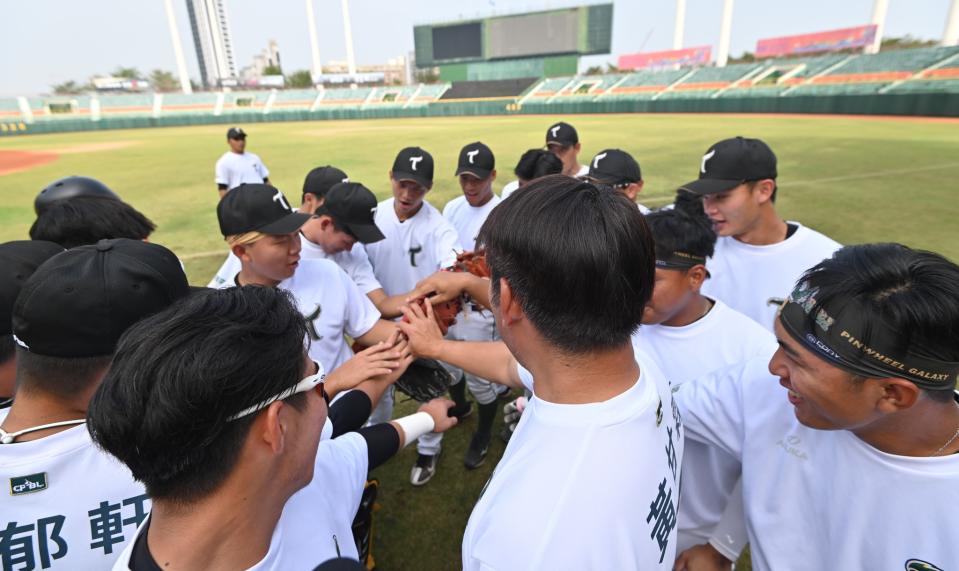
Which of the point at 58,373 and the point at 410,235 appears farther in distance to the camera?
the point at 410,235

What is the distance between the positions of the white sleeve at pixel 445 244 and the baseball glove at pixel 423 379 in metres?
1.43

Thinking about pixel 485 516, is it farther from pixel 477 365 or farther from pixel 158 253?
pixel 158 253

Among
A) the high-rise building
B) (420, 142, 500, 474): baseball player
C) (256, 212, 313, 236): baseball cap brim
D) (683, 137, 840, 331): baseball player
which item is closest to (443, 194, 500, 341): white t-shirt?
(420, 142, 500, 474): baseball player

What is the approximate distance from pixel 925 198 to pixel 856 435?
43.6 feet

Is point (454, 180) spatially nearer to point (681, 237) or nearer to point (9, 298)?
point (681, 237)

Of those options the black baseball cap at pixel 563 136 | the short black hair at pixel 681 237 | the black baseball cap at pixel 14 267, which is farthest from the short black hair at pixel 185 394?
the black baseball cap at pixel 563 136

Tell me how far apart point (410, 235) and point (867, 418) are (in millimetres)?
3677

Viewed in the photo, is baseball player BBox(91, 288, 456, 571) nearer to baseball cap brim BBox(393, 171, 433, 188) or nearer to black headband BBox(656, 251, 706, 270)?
black headband BBox(656, 251, 706, 270)

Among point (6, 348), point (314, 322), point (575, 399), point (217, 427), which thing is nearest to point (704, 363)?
point (575, 399)

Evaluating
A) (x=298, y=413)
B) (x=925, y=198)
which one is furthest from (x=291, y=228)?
(x=925, y=198)

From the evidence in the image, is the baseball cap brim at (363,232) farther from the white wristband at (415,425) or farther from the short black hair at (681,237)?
the short black hair at (681,237)

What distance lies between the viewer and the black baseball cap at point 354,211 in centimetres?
347

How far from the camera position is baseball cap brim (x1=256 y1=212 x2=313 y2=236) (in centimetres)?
261

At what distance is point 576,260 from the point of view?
1184 millimetres
